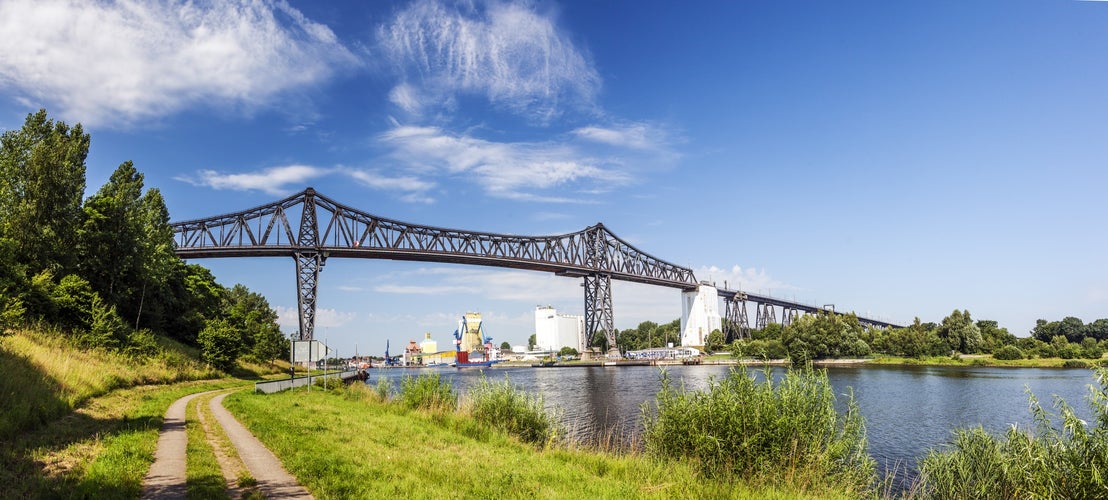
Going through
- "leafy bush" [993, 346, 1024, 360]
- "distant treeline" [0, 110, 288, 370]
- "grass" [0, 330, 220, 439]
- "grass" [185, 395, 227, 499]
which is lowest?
"leafy bush" [993, 346, 1024, 360]

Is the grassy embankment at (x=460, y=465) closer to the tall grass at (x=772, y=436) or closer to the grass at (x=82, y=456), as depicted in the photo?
the tall grass at (x=772, y=436)

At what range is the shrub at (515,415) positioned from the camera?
66.2 feet

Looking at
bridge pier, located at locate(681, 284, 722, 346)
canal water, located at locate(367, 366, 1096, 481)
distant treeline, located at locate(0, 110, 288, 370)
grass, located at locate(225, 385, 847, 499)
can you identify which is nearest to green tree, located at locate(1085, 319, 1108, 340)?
bridge pier, located at locate(681, 284, 722, 346)

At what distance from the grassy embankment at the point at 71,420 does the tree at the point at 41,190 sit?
8607mm

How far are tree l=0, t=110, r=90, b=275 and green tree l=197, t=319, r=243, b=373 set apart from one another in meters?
12.4

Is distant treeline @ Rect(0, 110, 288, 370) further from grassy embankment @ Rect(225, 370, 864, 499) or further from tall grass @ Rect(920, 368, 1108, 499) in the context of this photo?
tall grass @ Rect(920, 368, 1108, 499)

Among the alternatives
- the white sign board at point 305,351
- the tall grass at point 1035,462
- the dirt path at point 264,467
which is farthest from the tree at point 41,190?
the tall grass at point 1035,462

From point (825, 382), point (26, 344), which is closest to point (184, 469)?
point (825, 382)

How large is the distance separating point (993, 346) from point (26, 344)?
4982 inches

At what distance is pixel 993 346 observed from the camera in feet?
332

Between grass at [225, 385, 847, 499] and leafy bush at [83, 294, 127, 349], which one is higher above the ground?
leafy bush at [83, 294, 127, 349]

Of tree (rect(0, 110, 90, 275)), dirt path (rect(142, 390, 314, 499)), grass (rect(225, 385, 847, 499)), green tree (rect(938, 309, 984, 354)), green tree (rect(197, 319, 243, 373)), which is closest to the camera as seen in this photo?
dirt path (rect(142, 390, 314, 499))

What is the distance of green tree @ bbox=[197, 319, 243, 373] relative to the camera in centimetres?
4525

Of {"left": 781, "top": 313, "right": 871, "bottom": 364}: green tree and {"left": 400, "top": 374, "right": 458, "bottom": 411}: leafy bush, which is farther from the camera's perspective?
{"left": 781, "top": 313, "right": 871, "bottom": 364}: green tree
